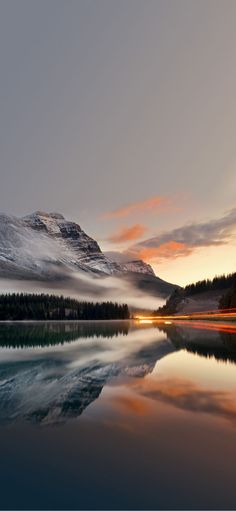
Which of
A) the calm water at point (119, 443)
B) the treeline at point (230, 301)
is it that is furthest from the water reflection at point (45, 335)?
the treeline at point (230, 301)

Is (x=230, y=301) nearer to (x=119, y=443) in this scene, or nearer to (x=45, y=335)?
(x=45, y=335)

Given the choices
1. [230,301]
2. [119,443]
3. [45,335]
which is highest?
[230,301]

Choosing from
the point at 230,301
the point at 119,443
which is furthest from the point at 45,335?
the point at 230,301

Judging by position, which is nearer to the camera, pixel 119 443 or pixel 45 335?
pixel 119 443

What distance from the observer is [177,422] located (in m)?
15.2

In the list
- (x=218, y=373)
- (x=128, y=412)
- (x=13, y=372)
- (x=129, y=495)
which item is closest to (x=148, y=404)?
(x=128, y=412)

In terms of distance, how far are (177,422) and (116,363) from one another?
20.1 meters

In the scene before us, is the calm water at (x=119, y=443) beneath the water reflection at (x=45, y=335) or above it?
beneath

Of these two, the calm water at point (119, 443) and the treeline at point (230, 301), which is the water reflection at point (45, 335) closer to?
the calm water at point (119, 443)

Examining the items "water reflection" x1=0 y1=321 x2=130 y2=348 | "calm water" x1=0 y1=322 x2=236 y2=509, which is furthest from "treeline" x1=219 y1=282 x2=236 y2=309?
"calm water" x1=0 y1=322 x2=236 y2=509

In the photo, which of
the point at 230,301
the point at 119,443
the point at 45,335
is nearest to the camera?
the point at 119,443

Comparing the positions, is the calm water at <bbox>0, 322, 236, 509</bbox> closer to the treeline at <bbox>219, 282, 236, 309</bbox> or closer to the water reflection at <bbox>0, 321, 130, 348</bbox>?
the water reflection at <bbox>0, 321, 130, 348</bbox>

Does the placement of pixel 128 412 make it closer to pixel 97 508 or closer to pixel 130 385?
pixel 130 385

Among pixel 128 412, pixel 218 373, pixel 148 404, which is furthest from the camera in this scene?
pixel 218 373
